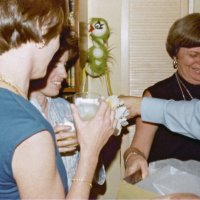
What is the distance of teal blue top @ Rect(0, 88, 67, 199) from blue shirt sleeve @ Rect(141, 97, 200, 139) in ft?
2.46

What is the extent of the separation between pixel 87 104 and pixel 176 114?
47cm

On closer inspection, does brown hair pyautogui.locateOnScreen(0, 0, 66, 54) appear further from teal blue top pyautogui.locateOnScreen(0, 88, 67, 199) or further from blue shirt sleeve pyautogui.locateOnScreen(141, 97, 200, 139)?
blue shirt sleeve pyautogui.locateOnScreen(141, 97, 200, 139)

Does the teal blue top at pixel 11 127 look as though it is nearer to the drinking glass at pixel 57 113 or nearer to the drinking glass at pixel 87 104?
the drinking glass at pixel 87 104

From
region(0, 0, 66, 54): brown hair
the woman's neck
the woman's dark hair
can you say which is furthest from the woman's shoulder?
region(0, 0, 66, 54): brown hair

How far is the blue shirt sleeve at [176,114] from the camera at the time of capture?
1.39m

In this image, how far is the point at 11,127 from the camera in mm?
782

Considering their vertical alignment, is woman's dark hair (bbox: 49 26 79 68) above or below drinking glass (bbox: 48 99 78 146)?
above

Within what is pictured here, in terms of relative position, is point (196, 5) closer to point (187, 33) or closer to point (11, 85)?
point (187, 33)

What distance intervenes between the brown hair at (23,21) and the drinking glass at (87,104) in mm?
309

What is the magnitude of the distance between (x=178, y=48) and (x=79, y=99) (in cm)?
96

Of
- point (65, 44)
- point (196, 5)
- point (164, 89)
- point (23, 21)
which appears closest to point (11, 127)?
point (23, 21)

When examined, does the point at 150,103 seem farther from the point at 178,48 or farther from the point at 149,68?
the point at 149,68

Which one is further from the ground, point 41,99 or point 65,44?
point 65,44

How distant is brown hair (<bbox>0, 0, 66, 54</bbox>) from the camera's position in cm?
85
